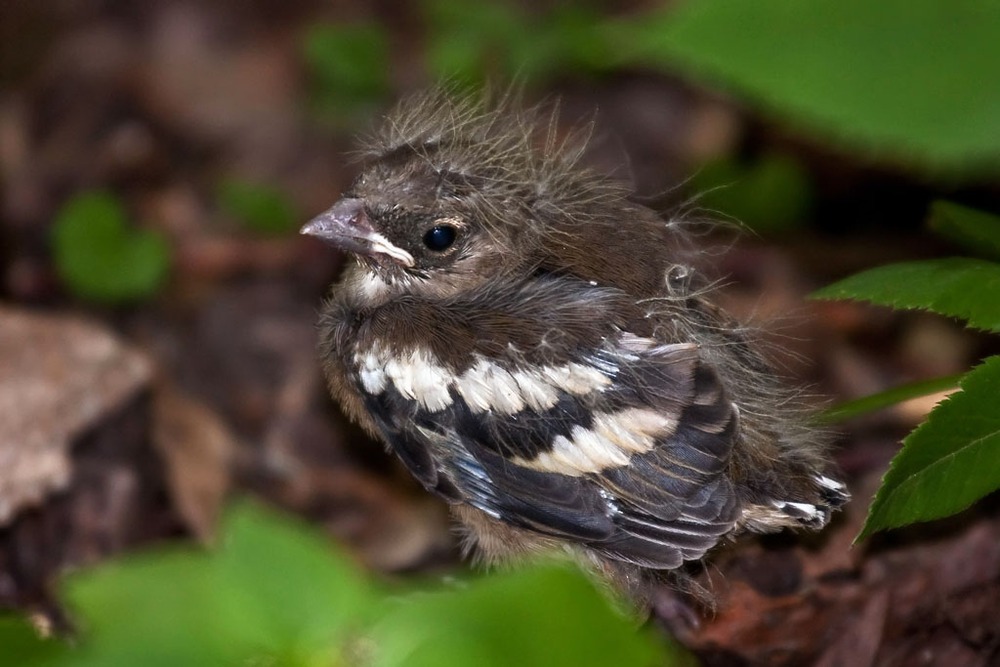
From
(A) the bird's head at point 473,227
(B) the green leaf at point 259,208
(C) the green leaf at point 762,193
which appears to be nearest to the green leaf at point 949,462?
(A) the bird's head at point 473,227

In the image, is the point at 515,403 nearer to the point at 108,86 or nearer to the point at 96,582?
the point at 96,582

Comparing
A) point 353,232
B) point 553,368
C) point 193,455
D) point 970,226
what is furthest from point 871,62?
point 193,455

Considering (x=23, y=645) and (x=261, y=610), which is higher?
(x=261, y=610)

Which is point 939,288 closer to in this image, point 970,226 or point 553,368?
point 970,226

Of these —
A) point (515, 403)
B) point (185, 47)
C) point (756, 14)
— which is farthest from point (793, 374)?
point (185, 47)

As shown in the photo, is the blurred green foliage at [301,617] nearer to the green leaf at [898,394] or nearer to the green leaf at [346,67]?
the green leaf at [898,394]

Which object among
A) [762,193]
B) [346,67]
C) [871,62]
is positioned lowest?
[762,193]

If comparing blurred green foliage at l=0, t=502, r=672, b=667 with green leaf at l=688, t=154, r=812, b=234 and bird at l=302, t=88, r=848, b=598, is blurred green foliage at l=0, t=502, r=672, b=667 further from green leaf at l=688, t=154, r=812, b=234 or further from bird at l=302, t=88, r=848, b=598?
green leaf at l=688, t=154, r=812, b=234

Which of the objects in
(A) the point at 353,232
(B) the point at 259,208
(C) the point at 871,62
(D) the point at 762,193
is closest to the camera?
(C) the point at 871,62
